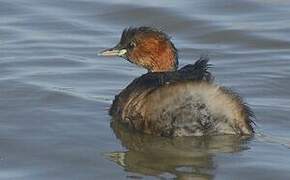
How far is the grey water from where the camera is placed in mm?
7781

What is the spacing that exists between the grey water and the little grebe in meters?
0.11

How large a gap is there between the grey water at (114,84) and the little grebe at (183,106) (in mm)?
109

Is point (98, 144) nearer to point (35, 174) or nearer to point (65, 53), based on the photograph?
point (35, 174)

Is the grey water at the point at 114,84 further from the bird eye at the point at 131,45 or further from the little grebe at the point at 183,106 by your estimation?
the bird eye at the point at 131,45

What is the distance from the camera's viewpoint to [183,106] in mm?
8062

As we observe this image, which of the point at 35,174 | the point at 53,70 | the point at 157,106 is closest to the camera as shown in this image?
the point at 35,174

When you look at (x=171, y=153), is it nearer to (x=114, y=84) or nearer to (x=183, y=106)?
(x=183, y=106)

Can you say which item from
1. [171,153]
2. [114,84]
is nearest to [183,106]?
[171,153]

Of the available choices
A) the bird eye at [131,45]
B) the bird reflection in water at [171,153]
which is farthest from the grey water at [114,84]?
the bird eye at [131,45]

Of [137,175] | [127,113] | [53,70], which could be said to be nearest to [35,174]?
[137,175]

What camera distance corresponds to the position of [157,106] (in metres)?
8.20

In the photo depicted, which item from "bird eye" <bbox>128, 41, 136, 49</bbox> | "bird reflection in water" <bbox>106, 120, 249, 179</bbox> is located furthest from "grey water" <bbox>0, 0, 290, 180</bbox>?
"bird eye" <bbox>128, 41, 136, 49</bbox>

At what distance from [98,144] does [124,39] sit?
4.76ft

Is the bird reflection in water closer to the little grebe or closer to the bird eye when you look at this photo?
the little grebe
